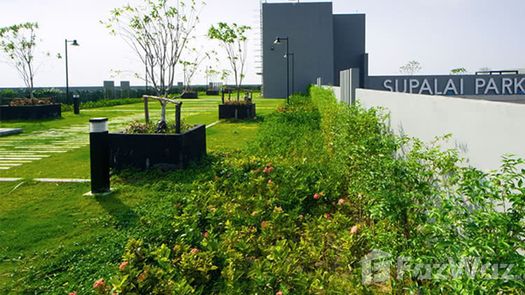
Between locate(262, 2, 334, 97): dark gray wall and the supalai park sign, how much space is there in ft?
86.0

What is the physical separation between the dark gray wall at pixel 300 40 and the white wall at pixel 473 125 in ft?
152

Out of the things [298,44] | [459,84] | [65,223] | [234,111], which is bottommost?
[65,223]

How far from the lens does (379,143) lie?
15.1 ft

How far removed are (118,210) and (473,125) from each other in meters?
4.56

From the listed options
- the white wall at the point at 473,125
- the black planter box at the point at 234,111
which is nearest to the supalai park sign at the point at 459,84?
the black planter box at the point at 234,111

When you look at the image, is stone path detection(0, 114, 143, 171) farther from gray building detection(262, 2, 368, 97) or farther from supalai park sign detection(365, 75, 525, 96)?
gray building detection(262, 2, 368, 97)

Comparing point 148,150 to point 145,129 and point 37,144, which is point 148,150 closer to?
point 145,129

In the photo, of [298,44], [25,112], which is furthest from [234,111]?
[298,44]

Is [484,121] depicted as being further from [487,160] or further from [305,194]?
[305,194]

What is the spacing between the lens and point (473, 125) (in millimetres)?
2979

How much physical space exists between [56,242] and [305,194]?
3.00 m

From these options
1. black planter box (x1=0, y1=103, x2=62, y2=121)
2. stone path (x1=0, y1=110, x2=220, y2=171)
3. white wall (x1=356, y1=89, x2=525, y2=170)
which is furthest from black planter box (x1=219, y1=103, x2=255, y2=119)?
white wall (x1=356, y1=89, x2=525, y2=170)

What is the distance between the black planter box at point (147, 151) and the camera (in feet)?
27.5

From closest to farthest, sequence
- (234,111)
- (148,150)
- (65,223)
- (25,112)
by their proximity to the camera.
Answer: (65,223) < (148,150) < (234,111) < (25,112)
